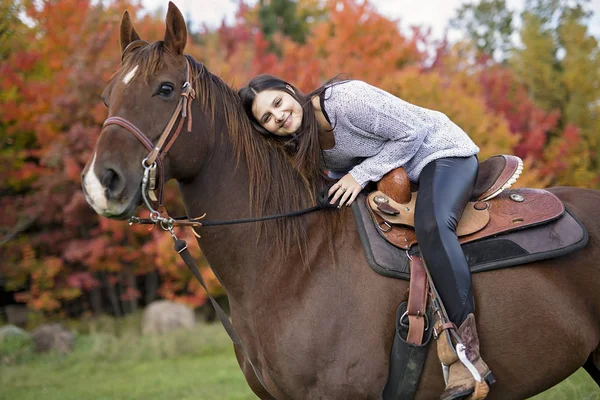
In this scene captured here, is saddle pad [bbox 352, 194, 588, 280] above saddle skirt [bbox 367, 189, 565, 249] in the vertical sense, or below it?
below

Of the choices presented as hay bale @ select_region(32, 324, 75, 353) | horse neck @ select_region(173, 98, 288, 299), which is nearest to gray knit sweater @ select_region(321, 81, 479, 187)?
horse neck @ select_region(173, 98, 288, 299)

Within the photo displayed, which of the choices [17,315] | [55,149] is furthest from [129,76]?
[17,315]

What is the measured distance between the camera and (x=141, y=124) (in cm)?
275

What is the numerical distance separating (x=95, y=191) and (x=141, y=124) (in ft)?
1.39

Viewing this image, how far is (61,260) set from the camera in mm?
13477

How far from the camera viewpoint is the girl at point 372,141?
300 cm

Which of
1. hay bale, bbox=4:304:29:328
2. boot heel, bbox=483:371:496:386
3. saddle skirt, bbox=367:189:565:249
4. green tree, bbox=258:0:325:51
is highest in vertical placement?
green tree, bbox=258:0:325:51

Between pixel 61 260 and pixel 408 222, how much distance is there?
12384mm

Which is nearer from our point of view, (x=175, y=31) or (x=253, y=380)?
(x=175, y=31)

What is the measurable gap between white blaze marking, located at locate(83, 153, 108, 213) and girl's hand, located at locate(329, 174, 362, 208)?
50.2 inches

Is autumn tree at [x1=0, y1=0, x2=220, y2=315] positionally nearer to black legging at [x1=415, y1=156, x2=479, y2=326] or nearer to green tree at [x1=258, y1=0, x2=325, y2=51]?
black legging at [x1=415, y1=156, x2=479, y2=326]

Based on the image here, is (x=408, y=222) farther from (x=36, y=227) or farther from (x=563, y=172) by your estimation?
(x=563, y=172)

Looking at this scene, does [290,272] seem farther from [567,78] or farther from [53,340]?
[567,78]

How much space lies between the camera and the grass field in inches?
303
